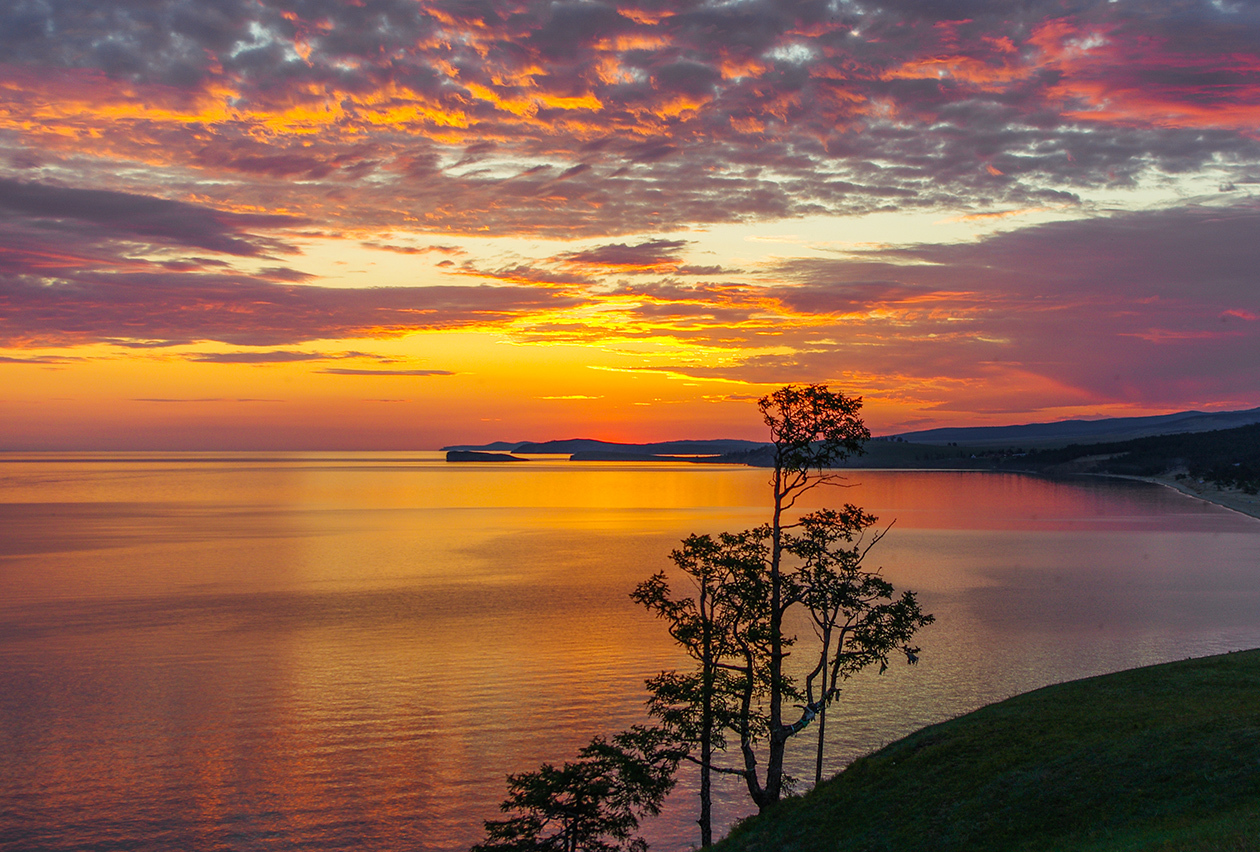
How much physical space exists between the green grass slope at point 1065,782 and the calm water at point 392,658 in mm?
5969

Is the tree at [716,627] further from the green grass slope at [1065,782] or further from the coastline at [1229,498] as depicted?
the coastline at [1229,498]

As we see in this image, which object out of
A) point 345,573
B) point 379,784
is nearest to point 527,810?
point 379,784

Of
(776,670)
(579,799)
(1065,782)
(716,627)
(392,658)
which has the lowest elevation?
(392,658)

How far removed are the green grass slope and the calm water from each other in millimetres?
5969

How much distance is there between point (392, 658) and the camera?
46562 millimetres

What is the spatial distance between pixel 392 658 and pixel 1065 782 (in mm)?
34822

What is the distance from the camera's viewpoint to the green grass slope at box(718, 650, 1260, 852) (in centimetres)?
1744

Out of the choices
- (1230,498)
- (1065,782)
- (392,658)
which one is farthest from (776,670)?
(1230,498)

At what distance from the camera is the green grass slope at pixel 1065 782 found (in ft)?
57.2

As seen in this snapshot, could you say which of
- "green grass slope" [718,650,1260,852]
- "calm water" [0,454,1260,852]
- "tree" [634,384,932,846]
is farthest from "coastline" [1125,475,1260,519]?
"tree" [634,384,932,846]

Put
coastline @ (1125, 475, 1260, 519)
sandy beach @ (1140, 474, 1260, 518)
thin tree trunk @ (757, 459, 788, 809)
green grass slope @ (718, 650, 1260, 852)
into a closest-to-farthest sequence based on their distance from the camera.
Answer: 1. green grass slope @ (718, 650, 1260, 852)
2. thin tree trunk @ (757, 459, 788, 809)
3. coastline @ (1125, 475, 1260, 519)
4. sandy beach @ (1140, 474, 1260, 518)

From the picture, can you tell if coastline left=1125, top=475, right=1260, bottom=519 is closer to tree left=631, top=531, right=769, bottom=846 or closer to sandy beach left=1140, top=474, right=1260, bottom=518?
sandy beach left=1140, top=474, right=1260, bottom=518

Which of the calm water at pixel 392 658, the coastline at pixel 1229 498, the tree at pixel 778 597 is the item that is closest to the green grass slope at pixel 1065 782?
the tree at pixel 778 597

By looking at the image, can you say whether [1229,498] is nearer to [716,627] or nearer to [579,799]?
[716,627]
